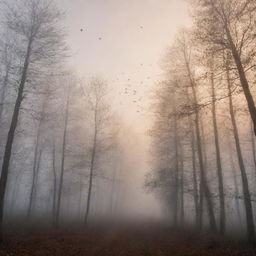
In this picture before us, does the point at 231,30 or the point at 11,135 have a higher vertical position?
the point at 231,30

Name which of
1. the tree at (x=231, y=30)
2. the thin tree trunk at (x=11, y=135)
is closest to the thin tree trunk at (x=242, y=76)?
the tree at (x=231, y=30)

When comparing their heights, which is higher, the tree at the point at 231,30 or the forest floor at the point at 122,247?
the tree at the point at 231,30

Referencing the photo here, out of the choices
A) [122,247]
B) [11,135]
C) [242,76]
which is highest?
[242,76]

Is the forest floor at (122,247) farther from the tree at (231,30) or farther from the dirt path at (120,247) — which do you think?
the tree at (231,30)

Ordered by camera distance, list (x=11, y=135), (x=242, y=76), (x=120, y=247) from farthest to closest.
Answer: (x=120, y=247), (x=11, y=135), (x=242, y=76)

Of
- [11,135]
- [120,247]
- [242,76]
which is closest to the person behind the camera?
[242,76]

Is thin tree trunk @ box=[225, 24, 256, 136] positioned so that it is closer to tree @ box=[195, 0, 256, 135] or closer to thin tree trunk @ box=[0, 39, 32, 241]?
tree @ box=[195, 0, 256, 135]

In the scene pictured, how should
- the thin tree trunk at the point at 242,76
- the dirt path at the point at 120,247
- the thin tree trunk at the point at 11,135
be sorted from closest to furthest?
the thin tree trunk at the point at 242,76 < the dirt path at the point at 120,247 < the thin tree trunk at the point at 11,135

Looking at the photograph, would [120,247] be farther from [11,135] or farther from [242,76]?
[242,76]

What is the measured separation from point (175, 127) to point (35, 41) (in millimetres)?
13513

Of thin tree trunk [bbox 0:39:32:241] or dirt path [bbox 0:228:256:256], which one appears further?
thin tree trunk [bbox 0:39:32:241]

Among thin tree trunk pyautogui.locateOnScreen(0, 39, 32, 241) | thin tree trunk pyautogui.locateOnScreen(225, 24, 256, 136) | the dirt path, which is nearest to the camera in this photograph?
thin tree trunk pyautogui.locateOnScreen(225, 24, 256, 136)

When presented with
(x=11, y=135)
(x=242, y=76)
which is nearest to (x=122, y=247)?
(x=11, y=135)

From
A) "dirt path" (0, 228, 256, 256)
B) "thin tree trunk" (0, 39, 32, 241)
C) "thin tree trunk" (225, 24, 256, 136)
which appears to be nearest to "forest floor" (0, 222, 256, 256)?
"dirt path" (0, 228, 256, 256)
